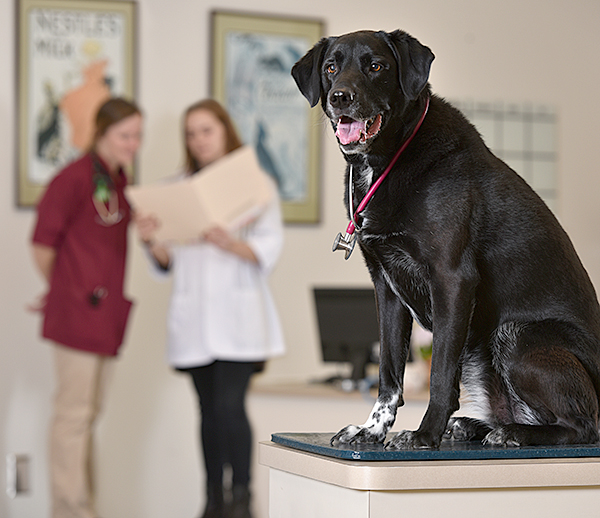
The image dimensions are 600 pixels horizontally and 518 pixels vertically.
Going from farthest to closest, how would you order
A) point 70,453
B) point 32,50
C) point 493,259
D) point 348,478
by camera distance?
point 32,50 → point 70,453 → point 493,259 → point 348,478

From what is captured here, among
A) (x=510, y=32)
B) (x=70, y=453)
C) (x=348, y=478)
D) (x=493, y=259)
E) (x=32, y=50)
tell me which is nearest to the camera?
(x=348, y=478)

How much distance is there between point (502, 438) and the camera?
1077 mm

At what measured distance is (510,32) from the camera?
4320 millimetres

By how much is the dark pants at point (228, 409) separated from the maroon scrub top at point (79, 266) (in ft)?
1.18

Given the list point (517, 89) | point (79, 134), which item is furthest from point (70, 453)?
point (517, 89)

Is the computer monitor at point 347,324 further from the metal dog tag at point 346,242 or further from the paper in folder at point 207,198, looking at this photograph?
the metal dog tag at point 346,242

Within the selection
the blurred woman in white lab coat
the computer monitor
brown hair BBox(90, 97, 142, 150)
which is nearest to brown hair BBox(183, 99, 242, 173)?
the blurred woman in white lab coat

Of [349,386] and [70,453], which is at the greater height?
[349,386]

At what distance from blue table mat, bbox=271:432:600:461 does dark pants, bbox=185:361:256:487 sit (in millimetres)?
1948

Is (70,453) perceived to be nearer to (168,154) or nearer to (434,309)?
(168,154)

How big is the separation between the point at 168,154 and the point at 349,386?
1.38m

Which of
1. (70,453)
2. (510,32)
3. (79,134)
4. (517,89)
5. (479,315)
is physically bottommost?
(70,453)

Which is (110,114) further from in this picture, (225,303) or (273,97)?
(273,97)

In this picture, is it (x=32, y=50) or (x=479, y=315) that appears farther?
(x=32, y=50)
